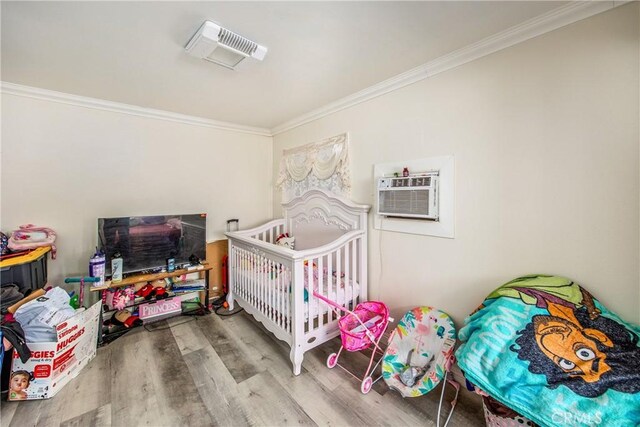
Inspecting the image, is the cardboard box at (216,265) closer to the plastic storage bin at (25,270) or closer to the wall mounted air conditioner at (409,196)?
the plastic storage bin at (25,270)

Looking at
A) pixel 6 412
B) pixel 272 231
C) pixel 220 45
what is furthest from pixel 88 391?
pixel 220 45

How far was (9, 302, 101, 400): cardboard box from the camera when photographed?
160 centimetres

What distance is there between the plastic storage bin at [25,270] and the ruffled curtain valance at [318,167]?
238cm

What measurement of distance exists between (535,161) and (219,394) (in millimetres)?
2462

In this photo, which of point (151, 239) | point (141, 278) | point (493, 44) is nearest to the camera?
point (493, 44)

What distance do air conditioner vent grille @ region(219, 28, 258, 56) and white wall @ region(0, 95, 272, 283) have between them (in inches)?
69.5

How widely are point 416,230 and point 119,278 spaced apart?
2.75 metres

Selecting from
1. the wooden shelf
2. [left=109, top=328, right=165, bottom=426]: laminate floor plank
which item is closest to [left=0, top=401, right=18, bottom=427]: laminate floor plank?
[left=109, top=328, right=165, bottom=426]: laminate floor plank

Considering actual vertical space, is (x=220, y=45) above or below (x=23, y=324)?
above

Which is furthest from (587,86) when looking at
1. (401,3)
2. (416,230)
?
(416,230)

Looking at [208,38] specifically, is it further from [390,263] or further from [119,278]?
[119,278]

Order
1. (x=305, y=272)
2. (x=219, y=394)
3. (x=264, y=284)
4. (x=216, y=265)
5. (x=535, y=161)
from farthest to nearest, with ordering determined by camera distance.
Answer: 1. (x=216, y=265)
2. (x=264, y=284)
3. (x=305, y=272)
4. (x=219, y=394)
5. (x=535, y=161)

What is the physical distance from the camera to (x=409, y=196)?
1919mm

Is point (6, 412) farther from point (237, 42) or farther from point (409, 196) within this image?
point (409, 196)
